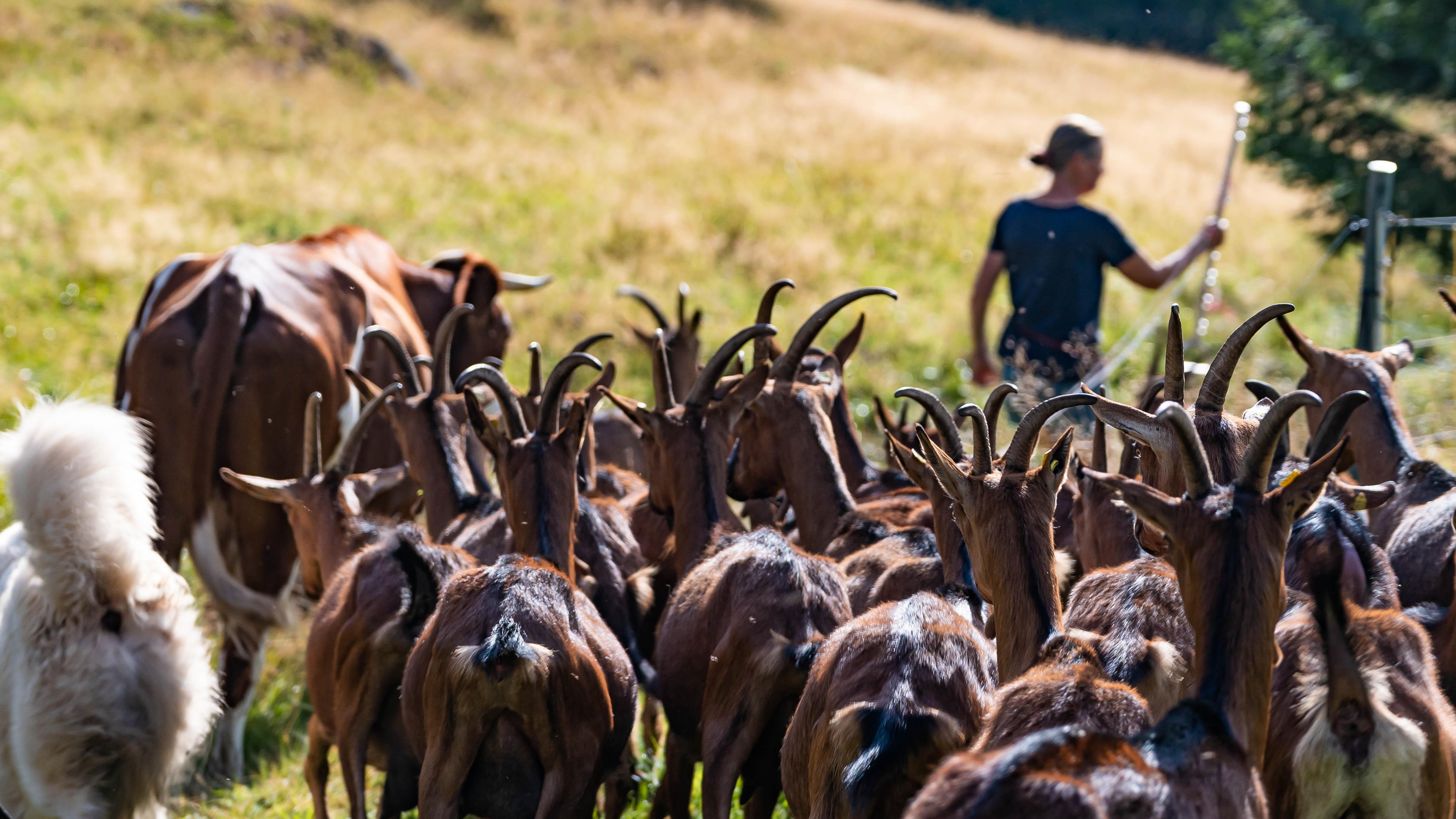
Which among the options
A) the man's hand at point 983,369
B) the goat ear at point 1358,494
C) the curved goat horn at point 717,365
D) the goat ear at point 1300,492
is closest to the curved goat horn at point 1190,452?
the goat ear at point 1300,492

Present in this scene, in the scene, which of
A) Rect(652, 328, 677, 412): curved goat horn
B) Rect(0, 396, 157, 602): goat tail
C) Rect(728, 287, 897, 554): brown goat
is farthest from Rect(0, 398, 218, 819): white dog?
Rect(728, 287, 897, 554): brown goat

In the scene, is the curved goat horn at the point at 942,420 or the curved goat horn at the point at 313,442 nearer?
the curved goat horn at the point at 942,420

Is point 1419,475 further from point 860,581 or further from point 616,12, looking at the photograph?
point 616,12

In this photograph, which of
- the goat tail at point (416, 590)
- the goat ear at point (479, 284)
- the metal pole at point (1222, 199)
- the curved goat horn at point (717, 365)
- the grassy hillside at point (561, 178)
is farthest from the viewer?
the grassy hillside at point (561, 178)

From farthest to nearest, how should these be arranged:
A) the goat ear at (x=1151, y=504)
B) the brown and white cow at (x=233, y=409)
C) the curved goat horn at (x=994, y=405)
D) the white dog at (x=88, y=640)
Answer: the brown and white cow at (x=233, y=409) → the white dog at (x=88, y=640) → the curved goat horn at (x=994, y=405) → the goat ear at (x=1151, y=504)

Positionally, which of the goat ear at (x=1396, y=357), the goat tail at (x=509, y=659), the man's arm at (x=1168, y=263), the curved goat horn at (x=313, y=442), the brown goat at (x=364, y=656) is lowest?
the brown goat at (x=364, y=656)

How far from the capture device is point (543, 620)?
13.4 ft

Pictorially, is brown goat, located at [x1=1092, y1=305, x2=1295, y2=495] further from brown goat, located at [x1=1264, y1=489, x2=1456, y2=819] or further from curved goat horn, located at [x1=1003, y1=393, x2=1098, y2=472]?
brown goat, located at [x1=1264, y1=489, x2=1456, y2=819]

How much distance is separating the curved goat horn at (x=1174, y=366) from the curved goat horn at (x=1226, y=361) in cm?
2

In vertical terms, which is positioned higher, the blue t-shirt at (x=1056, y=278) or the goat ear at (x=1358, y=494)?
the blue t-shirt at (x=1056, y=278)

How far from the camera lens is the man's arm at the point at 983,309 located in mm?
8062

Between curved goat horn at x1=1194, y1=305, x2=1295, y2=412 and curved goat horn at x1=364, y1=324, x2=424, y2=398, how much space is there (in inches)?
131

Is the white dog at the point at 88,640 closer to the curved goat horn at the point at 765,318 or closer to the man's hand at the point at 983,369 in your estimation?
the curved goat horn at the point at 765,318

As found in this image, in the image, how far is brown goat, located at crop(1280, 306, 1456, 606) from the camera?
4.82 metres
